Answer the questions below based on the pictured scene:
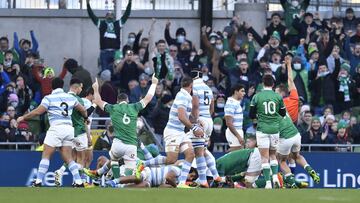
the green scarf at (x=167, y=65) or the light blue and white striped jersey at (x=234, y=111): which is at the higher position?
the green scarf at (x=167, y=65)

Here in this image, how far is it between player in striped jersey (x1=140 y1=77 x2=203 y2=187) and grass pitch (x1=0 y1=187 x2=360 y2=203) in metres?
4.06

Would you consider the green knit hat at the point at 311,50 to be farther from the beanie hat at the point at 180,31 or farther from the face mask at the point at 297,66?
the beanie hat at the point at 180,31

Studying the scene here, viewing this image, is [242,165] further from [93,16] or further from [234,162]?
[93,16]

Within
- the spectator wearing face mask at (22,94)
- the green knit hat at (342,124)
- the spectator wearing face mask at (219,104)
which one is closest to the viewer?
the green knit hat at (342,124)

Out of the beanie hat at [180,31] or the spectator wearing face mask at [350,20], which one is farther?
the spectator wearing face mask at [350,20]

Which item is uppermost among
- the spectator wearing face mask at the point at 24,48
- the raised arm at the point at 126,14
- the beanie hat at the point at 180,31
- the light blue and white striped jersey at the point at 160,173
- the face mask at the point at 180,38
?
the raised arm at the point at 126,14

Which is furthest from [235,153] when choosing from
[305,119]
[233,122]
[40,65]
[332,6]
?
[332,6]

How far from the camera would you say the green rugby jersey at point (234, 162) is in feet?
94.0

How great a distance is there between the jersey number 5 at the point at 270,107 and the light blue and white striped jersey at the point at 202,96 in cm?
148

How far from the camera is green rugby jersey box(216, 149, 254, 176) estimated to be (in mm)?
28656

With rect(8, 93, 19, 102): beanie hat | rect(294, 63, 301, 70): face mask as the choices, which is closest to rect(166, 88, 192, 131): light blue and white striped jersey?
rect(8, 93, 19, 102): beanie hat

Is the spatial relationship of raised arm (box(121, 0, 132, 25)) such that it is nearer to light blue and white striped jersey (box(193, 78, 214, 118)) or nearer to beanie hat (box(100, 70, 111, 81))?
beanie hat (box(100, 70, 111, 81))

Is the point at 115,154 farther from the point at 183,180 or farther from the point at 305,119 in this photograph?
the point at 305,119

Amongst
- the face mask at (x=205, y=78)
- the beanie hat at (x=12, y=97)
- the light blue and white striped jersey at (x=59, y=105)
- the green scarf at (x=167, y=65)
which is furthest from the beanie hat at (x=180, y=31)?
the light blue and white striped jersey at (x=59, y=105)
